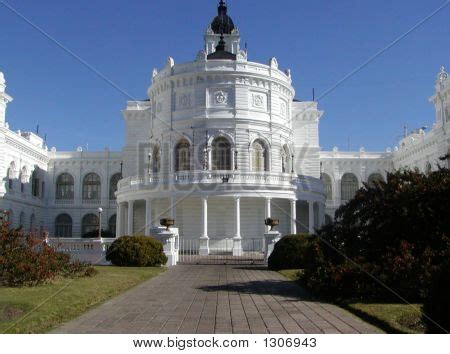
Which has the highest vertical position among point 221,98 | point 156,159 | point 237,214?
point 221,98

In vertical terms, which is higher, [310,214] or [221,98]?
[221,98]

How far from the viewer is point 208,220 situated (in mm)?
41219

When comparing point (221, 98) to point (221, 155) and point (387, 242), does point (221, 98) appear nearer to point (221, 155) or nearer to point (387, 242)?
point (221, 155)

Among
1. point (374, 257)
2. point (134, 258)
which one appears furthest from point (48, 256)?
point (374, 257)

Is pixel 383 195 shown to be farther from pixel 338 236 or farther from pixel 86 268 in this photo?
pixel 86 268

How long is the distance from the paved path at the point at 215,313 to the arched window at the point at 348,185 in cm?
4989

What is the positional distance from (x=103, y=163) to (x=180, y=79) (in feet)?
71.7

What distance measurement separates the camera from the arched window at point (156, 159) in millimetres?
48172

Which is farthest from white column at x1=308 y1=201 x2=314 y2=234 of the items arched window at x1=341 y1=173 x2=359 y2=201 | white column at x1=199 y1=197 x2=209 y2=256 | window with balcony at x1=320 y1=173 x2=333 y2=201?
arched window at x1=341 y1=173 x2=359 y2=201

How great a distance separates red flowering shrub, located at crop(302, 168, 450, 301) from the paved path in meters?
1.27

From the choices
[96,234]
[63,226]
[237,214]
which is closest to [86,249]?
[237,214]

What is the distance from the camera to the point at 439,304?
7.62 metres

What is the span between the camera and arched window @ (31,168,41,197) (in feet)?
196

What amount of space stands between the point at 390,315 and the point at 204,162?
3430 centimetres
